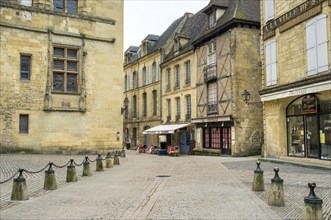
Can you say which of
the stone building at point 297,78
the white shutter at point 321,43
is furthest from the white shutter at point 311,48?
the white shutter at point 321,43

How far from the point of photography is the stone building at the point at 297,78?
13375mm

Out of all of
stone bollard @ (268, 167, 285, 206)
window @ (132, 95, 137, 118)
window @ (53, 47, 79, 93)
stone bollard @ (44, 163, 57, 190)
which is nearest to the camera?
stone bollard @ (268, 167, 285, 206)

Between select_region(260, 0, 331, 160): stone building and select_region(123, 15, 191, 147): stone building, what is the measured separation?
15842 mm

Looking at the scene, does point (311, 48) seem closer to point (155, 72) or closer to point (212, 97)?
point (212, 97)

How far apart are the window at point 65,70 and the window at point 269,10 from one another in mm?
10268

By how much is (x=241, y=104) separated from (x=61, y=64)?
1069 cm

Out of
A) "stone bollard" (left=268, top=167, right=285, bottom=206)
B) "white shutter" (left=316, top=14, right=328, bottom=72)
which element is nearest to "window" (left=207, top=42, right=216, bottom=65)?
"white shutter" (left=316, top=14, right=328, bottom=72)

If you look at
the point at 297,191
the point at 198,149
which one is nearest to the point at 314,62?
the point at 297,191

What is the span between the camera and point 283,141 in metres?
16.3

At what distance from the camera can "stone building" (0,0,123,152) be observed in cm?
1786

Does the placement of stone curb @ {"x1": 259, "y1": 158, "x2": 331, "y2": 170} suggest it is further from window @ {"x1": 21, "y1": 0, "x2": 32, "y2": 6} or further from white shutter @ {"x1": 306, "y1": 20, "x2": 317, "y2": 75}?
window @ {"x1": 21, "y1": 0, "x2": 32, "y2": 6}

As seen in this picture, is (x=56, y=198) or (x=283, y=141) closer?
(x=56, y=198)

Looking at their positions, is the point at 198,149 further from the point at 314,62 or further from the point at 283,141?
the point at 314,62

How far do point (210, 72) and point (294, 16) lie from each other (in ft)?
30.5
